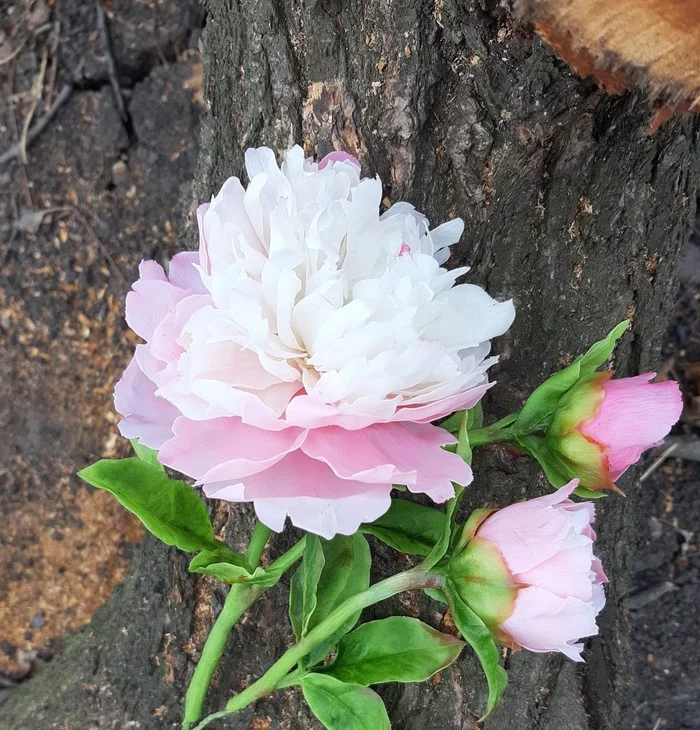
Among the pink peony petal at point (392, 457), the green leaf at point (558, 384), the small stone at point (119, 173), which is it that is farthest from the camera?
the small stone at point (119, 173)

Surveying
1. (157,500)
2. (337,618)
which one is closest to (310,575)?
(337,618)

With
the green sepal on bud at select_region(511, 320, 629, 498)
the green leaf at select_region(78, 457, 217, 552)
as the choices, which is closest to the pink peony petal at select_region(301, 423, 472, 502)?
the green sepal on bud at select_region(511, 320, 629, 498)

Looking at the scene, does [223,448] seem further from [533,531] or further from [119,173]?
[119,173]

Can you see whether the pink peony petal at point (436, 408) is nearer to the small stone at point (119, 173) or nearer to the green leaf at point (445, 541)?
the green leaf at point (445, 541)

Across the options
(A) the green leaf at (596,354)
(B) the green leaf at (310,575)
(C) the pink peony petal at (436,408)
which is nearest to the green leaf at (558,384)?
(A) the green leaf at (596,354)

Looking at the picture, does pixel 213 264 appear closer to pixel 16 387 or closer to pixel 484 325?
pixel 484 325

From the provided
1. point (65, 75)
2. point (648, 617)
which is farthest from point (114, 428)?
point (648, 617)
